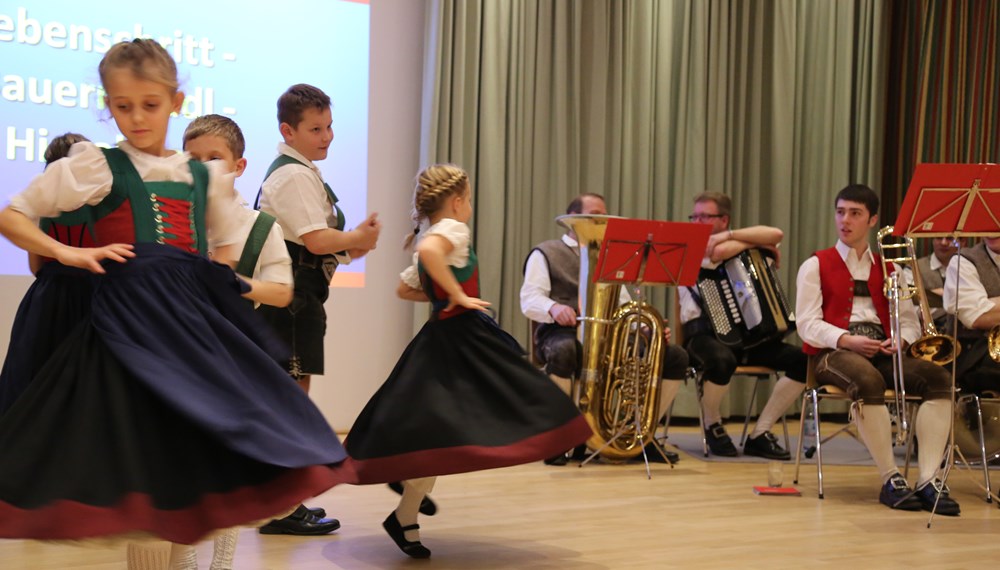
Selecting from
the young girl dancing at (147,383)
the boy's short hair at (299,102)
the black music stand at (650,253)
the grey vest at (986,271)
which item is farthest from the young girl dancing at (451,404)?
the grey vest at (986,271)

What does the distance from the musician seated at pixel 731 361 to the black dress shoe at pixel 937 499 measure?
53.9 inches

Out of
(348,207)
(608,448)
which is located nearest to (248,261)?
(608,448)

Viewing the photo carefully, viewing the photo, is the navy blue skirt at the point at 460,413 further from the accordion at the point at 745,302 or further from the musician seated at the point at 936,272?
the musician seated at the point at 936,272

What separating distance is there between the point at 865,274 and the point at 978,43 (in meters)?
3.81

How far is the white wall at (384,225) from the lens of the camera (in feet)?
21.5

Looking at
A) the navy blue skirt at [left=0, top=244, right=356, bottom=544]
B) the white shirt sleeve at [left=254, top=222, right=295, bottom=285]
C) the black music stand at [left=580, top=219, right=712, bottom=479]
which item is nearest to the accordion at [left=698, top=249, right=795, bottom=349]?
the black music stand at [left=580, top=219, right=712, bottom=479]

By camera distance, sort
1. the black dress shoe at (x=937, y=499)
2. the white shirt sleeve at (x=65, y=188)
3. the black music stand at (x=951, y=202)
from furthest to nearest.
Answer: the black dress shoe at (x=937, y=499)
the black music stand at (x=951, y=202)
the white shirt sleeve at (x=65, y=188)

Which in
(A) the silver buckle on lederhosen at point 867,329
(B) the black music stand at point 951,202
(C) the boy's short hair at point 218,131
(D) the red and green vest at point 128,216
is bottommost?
(A) the silver buckle on lederhosen at point 867,329

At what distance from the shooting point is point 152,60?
2.16m

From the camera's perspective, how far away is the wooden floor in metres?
3.36

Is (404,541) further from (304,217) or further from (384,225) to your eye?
(384,225)

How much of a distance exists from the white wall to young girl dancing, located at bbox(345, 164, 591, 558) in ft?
10.4

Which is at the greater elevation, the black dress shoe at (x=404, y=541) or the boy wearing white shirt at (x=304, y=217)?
the boy wearing white shirt at (x=304, y=217)

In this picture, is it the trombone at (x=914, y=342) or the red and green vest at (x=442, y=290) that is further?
the trombone at (x=914, y=342)
